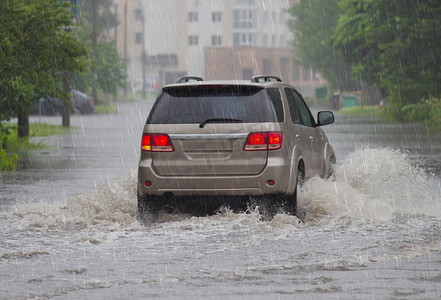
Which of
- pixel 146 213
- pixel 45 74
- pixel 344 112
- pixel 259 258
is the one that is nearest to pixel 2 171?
pixel 45 74

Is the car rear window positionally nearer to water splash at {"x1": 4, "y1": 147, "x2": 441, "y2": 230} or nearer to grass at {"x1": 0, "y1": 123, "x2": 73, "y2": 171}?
water splash at {"x1": 4, "y1": 147, "x2": 441, "y2": 230}

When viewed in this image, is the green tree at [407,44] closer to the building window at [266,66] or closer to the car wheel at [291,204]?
the car wheel at [291,204]

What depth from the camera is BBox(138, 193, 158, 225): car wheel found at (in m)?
9.90

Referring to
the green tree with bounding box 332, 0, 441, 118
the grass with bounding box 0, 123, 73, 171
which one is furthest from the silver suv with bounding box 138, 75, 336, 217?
the green tree with bounding box 332, 0, 441, 118

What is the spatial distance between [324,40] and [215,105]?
61529 millimetres

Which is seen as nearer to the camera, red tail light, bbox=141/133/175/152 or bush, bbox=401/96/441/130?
red tail light, bbox=141/133/175/152

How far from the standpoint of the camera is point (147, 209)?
9.98 meters

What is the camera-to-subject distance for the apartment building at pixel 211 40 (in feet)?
411

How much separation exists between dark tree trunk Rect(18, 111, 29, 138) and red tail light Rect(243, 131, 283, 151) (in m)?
12.2

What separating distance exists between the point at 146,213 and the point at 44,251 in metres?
1.92

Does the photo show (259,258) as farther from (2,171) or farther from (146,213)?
(2,171)

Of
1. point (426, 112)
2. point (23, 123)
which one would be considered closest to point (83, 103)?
point (426, 112)

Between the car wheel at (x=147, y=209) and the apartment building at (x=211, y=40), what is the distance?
114 metres

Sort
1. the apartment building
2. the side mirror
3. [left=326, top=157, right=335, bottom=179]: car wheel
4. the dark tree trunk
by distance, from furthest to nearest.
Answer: the apartment building < the dark tree trunk < [left=326, top=157, right=335, bottom=179]: car wheel < the side mirror
